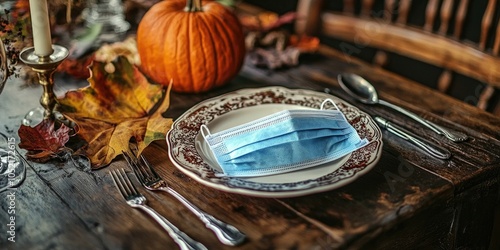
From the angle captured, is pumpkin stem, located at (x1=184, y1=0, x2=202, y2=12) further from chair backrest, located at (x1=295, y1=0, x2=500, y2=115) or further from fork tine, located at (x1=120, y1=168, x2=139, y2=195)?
A: chair backrest, located at (x1=295, y1=0, x2=500, y2=115)

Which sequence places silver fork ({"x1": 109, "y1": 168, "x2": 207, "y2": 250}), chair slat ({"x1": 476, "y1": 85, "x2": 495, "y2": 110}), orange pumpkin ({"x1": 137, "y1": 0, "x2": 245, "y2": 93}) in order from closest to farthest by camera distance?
silver fork ({"x1": 109, "y1": 168, "x2": 207, "y2": 250})
orange pumpkin ({"x1": 137, "y1": 0, "x2": 245, "y2": 93})
chair slat ({"x1": 476, "y1": 85, "x2": 495, "y2": 110})

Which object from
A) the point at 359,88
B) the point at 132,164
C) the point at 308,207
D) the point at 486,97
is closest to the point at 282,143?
the point at 308,207

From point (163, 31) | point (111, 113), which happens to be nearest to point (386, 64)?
point (163, 31)

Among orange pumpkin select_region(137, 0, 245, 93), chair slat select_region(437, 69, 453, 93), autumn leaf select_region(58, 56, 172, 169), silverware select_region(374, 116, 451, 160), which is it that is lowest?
chair slat select_region(437, 69, 453, 93)

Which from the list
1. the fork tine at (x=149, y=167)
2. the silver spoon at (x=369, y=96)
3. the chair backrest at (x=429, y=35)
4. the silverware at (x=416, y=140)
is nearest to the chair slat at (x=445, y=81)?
the chair backrest at (x=429, y=35)

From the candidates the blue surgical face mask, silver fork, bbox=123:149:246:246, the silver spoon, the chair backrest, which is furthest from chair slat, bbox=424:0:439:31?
silver fork, bbox=123:149:246:246

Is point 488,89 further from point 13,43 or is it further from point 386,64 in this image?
point 13,43
